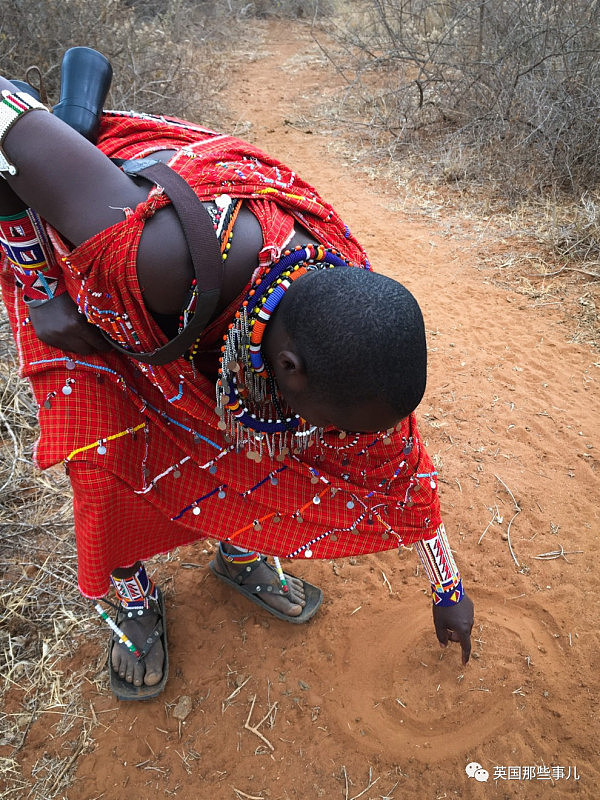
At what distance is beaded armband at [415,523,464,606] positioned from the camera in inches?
58.6

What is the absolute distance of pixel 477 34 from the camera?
5.07 meters

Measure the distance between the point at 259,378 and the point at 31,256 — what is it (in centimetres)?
54

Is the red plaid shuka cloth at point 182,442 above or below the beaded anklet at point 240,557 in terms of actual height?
above

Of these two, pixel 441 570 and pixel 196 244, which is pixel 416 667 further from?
pixel 196 244

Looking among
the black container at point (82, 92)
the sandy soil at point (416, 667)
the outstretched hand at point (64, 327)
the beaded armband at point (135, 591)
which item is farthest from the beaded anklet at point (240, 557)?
the black container at point (82, 92)

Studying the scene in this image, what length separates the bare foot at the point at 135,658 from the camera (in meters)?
1.71

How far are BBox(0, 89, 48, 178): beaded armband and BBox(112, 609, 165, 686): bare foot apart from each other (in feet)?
4.13

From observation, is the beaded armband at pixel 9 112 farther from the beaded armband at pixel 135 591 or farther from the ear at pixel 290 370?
the beaded armband at pixel 135 591

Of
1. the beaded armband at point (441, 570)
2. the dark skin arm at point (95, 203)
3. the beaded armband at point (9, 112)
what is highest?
the beaded armband at point (9, 112)

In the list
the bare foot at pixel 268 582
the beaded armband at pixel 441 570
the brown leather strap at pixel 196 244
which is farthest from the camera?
the bare foot at pixel 268 582

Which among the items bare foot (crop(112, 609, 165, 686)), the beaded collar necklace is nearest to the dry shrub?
the beaded collar necklace

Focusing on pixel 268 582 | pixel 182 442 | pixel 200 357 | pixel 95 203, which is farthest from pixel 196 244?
pixel 268 582

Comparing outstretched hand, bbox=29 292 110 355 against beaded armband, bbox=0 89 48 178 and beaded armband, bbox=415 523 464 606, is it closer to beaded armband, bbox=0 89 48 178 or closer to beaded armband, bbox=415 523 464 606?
beaded armband, bbox=0 89 48 178

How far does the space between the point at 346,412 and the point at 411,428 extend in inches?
17.3
